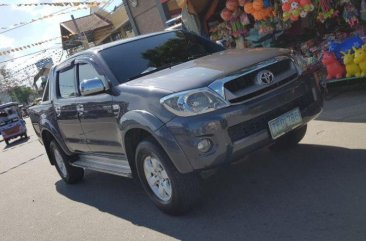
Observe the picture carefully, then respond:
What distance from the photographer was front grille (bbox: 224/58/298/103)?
165 inches

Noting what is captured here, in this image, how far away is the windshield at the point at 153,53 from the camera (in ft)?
17.1

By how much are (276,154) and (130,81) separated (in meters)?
2.14

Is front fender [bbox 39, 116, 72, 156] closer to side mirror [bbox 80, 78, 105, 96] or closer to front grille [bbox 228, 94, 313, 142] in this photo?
side mirror [bbox 80, 78, 105, 96]

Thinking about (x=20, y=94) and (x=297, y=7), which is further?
(x=20, y=94)

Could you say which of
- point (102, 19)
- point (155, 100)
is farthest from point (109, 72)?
point (102, 19)

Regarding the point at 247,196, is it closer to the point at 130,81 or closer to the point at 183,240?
the point at 183,240

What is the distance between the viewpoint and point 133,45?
5617 millimetres

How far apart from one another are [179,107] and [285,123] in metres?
1.10

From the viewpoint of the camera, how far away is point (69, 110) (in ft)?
20.1

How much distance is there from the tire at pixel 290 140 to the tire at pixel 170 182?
1732 millimetres

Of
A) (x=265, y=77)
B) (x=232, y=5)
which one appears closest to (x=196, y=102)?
(x=265, y=77)

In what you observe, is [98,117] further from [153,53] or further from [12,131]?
[12,131]

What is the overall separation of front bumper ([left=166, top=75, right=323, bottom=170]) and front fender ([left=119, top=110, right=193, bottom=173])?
3 cm

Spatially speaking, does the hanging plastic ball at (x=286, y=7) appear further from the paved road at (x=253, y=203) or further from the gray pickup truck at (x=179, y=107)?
the gray pickup truck at (x=179, y=107)
